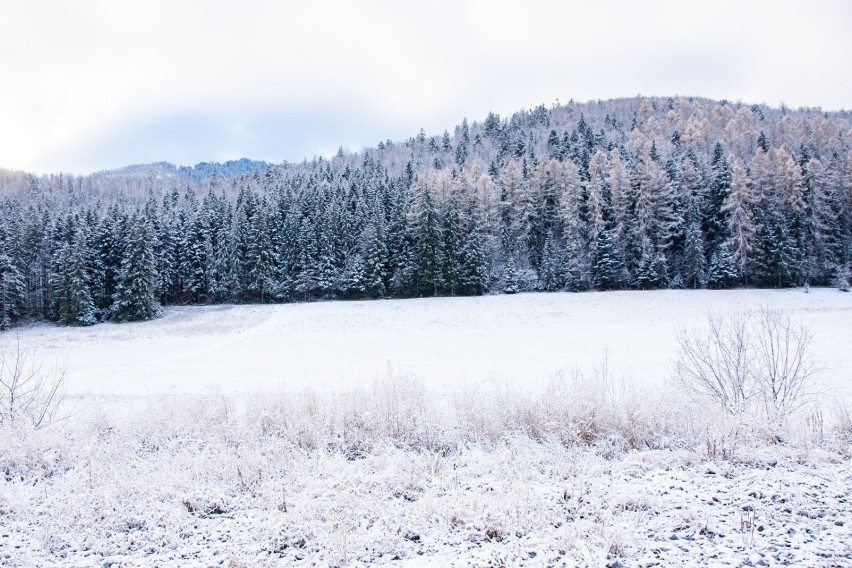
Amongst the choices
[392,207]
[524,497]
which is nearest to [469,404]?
[524,497]

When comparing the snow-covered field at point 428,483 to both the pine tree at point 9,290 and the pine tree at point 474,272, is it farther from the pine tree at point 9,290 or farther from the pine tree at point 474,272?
A: the pine tree at point 9,290

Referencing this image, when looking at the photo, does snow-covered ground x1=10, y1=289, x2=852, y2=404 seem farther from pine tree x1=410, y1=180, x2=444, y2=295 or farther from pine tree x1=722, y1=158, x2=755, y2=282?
pine tree x1=722, y1=158, x2=755, y2=282

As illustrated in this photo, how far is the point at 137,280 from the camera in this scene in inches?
1877

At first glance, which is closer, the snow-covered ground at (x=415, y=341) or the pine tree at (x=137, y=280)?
the snow-covered ground at (x=415, y=341)

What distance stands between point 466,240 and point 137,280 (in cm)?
3635

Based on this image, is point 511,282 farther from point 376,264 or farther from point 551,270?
point 376,264

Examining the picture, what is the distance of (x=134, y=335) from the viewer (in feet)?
130

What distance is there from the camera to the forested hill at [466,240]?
157 ft

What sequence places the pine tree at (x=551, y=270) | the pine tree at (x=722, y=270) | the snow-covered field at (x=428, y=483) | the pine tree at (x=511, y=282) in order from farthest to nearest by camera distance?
the pine tree at (x=511, y=282) < the pine tree at (x=551, y=270) < the pine tree at (x=722, y=270) < the snow-covered field at (x=428, y=483)

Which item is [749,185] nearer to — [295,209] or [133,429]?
[295,209]

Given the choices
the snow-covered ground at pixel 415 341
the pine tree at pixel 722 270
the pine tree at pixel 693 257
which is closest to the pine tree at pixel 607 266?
the snow-covered ground at pixel 415 341

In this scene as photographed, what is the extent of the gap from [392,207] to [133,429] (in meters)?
54.3

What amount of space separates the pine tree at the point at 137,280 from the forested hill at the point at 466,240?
0.14m

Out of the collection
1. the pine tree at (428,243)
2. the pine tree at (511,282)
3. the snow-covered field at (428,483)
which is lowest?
the snow-covered field at (428,483)
